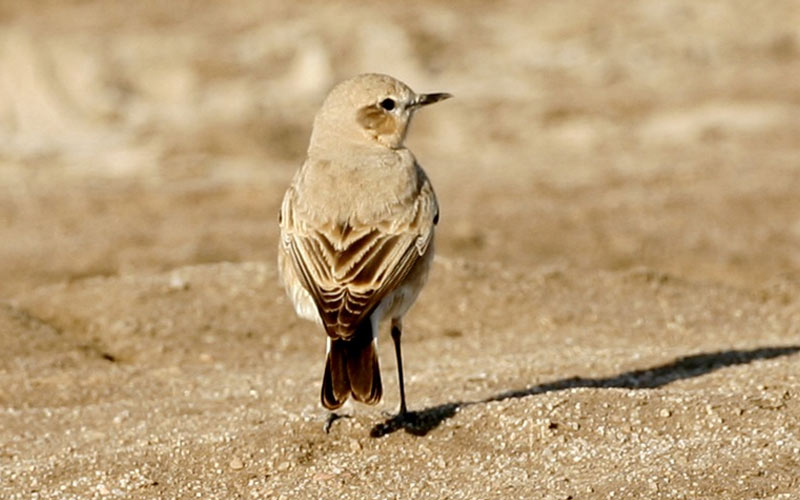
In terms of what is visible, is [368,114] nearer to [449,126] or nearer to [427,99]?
[427,99]

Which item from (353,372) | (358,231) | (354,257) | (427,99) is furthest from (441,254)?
(353,372)

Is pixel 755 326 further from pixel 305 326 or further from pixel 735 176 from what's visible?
pixel 735 176

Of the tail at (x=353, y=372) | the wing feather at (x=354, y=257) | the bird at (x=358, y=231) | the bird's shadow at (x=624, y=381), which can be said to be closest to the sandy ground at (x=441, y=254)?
the bird's shadow at (x=624, y=381)

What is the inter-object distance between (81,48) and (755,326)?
1489cm

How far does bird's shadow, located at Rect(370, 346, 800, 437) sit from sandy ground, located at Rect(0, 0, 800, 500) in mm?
31

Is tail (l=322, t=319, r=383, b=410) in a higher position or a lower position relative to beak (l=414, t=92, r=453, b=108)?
lower

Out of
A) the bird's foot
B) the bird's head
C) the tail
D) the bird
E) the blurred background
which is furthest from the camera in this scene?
the blurred background

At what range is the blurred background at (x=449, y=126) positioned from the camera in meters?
14.4

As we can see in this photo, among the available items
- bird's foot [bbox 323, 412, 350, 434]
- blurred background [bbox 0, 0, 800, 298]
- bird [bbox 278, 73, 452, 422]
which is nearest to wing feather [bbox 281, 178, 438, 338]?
bird [bbox 278, 73, 452, 422]

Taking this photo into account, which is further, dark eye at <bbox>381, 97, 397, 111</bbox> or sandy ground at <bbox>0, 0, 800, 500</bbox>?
dark eye at <bbox>381, 97, 397, 111</bbox>

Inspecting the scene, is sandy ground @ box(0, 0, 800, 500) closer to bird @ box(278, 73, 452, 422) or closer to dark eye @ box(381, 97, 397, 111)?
bird @ box(278, 73, 452, 422)

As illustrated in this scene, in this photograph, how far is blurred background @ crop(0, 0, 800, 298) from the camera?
47.1 ft

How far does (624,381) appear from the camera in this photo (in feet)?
27.2

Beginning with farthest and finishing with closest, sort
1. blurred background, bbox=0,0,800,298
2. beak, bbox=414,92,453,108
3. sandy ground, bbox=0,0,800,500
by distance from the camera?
blurred background, bbox=0,0,800,298, beak, bbox=414,92,453,108, sandy ground, bbox=0,0,800,500
